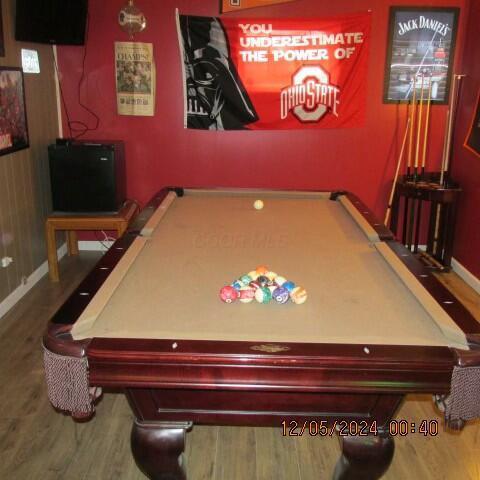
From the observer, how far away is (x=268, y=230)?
2.61 metres

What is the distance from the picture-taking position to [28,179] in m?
3.78

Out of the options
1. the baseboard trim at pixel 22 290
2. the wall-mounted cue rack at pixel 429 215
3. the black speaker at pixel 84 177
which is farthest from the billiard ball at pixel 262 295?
the wall-mounted cue rack at pixel 429 215

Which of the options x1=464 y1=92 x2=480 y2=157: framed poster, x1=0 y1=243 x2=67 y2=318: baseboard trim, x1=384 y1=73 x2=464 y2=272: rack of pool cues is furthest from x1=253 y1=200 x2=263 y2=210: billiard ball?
x1=464 y1=92 x2=480 y2=157: framed poster

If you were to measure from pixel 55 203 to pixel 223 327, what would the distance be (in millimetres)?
2853

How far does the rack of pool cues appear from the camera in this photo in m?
4.06

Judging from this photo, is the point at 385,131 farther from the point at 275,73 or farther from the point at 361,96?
the point at 275,73

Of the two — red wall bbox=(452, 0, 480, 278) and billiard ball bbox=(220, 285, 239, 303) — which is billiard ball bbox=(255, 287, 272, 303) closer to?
billiard ball bbox=(220, 285, 239, 303)

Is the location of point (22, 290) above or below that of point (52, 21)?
below

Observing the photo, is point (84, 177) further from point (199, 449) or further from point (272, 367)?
point (272, 367)

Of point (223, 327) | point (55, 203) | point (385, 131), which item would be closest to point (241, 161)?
point (385, 131)

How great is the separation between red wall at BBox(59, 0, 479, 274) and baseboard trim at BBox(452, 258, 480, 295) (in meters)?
0.75

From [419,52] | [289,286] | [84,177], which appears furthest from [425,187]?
[289,286]

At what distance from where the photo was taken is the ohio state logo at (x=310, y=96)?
4.27m

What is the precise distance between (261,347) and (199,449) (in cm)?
100
